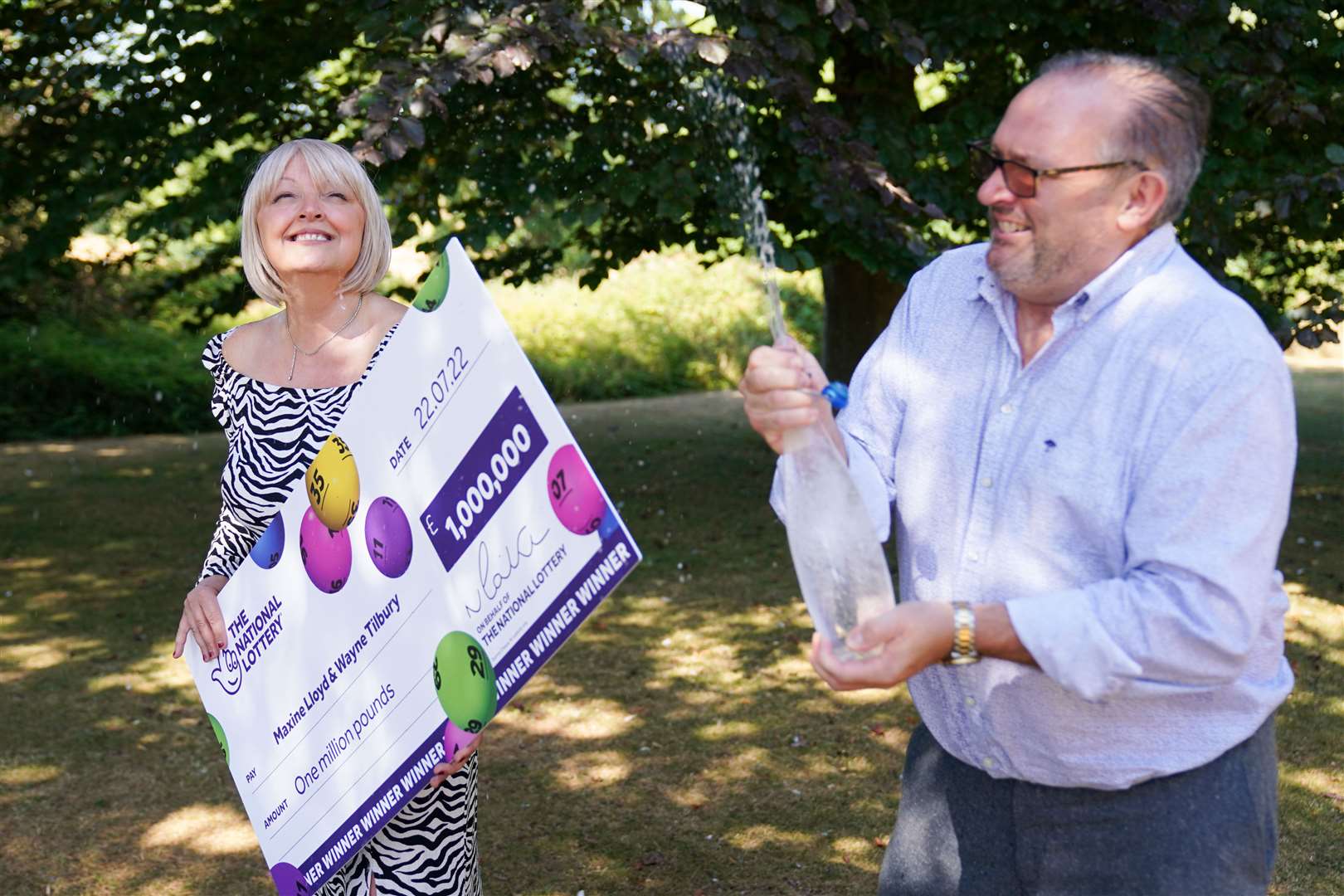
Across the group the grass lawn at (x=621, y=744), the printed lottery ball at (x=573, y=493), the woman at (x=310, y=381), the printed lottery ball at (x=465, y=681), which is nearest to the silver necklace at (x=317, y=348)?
the woman at (x=310, y=381)

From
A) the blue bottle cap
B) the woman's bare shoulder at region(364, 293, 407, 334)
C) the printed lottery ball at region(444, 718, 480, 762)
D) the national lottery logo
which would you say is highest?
the woman's bare shoulder at region(364, 293, 407, 334)

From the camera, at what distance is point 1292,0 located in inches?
257

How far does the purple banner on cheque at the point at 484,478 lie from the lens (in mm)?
2105

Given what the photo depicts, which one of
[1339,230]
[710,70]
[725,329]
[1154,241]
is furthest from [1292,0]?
[725,329]

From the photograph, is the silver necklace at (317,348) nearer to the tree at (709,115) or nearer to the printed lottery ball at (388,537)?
the printed lottery ball at (388,537)

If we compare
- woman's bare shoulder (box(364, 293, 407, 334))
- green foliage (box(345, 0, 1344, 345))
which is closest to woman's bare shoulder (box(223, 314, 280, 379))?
woman's bare shoulder (box(364, 293, 407, 334))

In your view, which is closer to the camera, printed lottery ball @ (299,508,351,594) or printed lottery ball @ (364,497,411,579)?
printed lottery ball @ (364,497,411,579)

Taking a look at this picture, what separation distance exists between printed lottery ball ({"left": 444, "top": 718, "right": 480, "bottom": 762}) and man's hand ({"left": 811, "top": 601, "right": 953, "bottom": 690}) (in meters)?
0.77

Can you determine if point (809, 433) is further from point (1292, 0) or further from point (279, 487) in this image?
point (1292, 0)

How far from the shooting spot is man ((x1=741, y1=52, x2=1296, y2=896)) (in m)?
1.71

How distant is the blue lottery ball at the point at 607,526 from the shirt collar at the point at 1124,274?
2.29 ft

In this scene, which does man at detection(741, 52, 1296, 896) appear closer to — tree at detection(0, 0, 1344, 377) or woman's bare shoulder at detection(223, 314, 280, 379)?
woman's bare shoulder at detection(223, 314, 280, 379)

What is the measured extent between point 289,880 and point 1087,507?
1.69 meters

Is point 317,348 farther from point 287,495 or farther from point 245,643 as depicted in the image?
point 245,643
